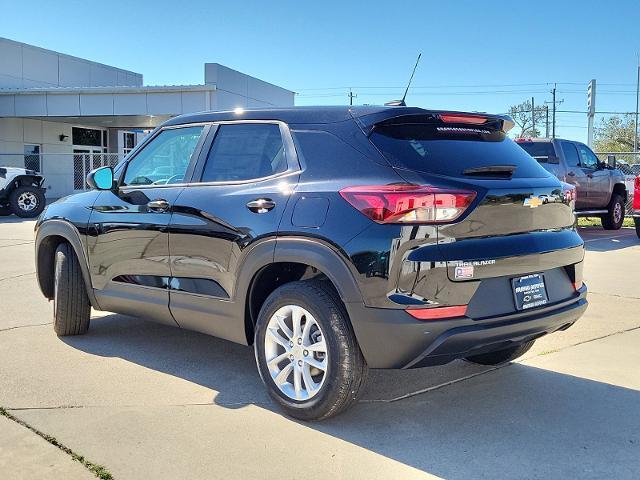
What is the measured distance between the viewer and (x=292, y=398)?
3.73 meters

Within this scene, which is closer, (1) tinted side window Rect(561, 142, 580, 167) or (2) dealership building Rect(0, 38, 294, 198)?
(1) tinted side window Rect(561, 142, 580, 167)

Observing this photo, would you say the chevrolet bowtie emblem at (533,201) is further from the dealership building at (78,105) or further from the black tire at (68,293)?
the dealership building at (78,105)

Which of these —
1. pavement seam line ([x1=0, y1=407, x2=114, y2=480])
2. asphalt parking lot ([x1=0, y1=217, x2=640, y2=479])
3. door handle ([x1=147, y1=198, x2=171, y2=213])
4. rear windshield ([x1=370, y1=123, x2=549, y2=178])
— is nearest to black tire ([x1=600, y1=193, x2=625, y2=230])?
asphalt parking lot ([x1=0, y1=217, x2=640, y2=479])

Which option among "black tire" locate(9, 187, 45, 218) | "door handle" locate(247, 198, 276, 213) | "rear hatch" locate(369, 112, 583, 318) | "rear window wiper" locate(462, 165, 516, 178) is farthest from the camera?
"black tire" locate(9, 187, 45, 218)

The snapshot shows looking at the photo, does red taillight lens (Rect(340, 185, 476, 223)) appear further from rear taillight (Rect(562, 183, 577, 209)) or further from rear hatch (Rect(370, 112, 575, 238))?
rear taillight (Rect(562, 183, 577, 209))

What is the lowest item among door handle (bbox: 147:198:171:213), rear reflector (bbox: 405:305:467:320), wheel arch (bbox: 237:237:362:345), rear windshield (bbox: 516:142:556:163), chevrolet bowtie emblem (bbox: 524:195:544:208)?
rear reflector (bbox: 405:305:467:320)

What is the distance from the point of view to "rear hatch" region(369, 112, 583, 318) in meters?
3.33

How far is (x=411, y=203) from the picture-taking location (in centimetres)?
325

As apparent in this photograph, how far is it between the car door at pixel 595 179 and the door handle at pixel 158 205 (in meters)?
11.7

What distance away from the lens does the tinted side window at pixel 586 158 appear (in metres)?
14.0

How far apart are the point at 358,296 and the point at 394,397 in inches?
43.5

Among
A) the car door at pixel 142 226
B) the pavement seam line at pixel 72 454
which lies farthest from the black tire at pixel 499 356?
the pavement seam line at pixel 72 454

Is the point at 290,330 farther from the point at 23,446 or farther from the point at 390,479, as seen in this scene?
the point at 23,446

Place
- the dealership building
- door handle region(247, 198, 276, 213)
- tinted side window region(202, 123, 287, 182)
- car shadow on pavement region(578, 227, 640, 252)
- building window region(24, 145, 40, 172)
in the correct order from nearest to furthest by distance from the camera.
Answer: door handle region(247, 198, 276, 213) → tinted side window region(202, 123, 287, 182) → car shadow on pavement region(578, 227, 640, 252) → the dealership building → building window region(24, 145, 40, 172)
